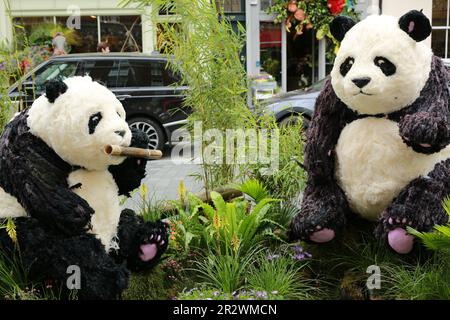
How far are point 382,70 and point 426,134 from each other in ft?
1.42

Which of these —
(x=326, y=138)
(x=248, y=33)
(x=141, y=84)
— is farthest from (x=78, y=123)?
(x=248, y=33)

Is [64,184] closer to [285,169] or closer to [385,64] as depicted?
[385,64]

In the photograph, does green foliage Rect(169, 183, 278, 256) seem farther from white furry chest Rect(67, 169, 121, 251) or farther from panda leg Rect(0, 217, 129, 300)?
panda leg Rect(0, 217, 129, 300)

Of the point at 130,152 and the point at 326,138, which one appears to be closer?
the point at 130,152

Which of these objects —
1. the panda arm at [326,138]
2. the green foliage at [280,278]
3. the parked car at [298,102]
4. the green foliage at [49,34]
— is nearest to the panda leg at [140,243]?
the green foliage at [280,278]

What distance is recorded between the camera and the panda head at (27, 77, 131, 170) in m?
2.74

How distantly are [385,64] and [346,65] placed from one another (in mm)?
215

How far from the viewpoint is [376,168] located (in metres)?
3.03

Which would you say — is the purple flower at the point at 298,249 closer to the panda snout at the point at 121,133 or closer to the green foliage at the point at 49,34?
the panda snout at the point at 121,133

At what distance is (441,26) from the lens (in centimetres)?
1205
